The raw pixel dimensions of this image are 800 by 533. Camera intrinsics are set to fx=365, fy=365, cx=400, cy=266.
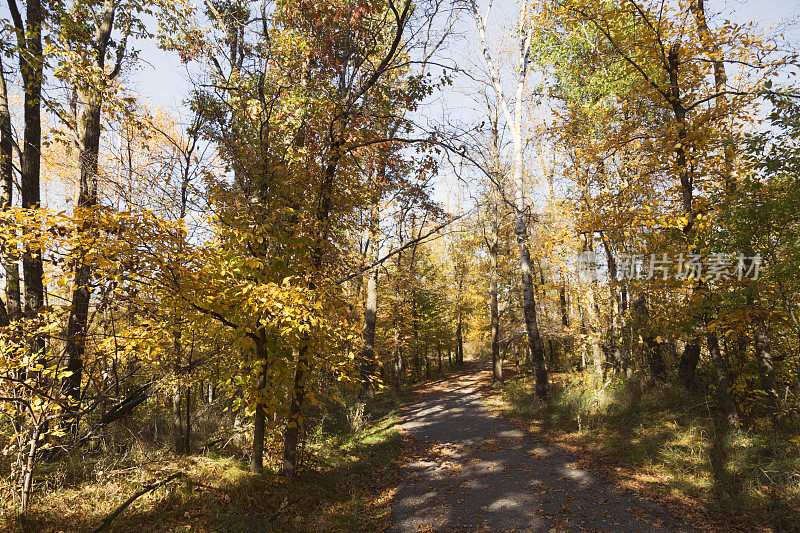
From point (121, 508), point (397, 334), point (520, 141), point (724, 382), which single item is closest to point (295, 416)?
point (121, 508)

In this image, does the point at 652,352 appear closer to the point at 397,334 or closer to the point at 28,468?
the point at 397,334

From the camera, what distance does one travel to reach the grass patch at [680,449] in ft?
16.9

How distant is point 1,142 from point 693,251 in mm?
12681

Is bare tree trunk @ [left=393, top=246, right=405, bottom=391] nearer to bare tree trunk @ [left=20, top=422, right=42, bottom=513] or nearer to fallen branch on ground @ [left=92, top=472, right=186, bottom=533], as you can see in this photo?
fallen branch on ground @ [left=92, top=472, right=186, bottom=533]

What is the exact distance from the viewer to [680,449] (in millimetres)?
7012

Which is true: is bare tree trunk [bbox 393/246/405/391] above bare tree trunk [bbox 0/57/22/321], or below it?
below

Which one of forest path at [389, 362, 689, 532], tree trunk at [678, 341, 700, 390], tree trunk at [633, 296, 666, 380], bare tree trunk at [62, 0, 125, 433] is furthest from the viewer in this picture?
tree trunk at [633, 296, 666, 380]

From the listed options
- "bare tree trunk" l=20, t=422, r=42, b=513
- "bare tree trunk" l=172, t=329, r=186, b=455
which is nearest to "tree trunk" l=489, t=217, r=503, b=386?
"bare tree trunk" l=172, t=329, r=186, b=455

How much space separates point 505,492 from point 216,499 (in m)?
4.66

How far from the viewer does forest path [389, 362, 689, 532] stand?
207 inches

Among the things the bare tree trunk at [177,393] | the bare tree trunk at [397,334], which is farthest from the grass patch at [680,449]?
the bare tree trunk at [397,334]

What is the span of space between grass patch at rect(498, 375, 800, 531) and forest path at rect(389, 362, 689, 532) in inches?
30.0

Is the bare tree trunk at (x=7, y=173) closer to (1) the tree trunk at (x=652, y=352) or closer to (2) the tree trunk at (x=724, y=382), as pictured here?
(2) the tree trunk at (x=724, y=382)

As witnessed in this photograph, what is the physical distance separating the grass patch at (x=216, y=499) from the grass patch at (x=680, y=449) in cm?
474
